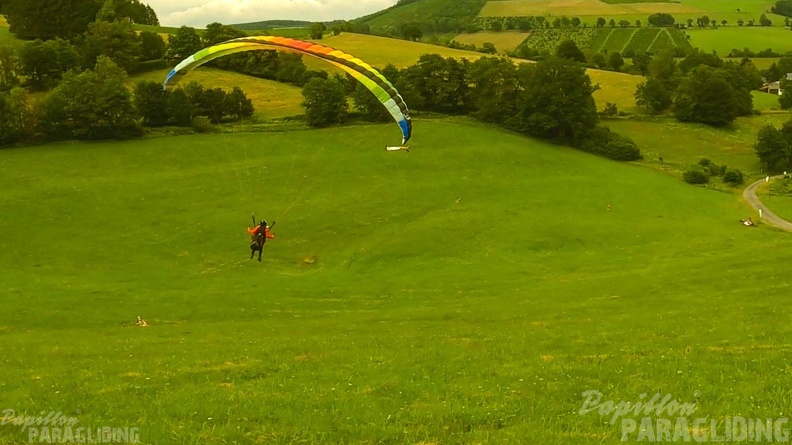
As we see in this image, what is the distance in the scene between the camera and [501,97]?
8825 centimetres

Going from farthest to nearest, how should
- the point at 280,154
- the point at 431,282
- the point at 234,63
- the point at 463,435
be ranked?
the point at 234,63 → the point at 280,154 → the point at 431,282 → the point at 463,435

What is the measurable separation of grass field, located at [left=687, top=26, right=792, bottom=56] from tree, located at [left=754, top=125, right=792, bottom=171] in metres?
93.0

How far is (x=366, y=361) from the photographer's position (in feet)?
51.3

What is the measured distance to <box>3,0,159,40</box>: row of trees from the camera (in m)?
103

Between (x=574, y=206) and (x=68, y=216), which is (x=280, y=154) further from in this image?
(x=574, y=206)

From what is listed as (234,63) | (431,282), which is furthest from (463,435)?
(234,63)

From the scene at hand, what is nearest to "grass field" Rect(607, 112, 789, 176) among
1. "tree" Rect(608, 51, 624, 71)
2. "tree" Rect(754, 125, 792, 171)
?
"tree" Rect(754, 125, 792, 171)

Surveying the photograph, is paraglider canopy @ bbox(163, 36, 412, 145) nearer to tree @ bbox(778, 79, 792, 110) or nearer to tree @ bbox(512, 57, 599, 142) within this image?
tree @ bbox(512, 57, 599, 142)

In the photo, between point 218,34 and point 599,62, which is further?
point 599,62

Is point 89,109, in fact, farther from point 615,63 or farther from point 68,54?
point 615,63

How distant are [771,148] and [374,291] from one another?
67648 millimetres

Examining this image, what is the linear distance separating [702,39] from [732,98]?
95551mm

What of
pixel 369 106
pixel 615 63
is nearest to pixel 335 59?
pixel 369 106

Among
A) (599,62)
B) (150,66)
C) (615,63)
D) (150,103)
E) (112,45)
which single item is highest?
(599,62)
